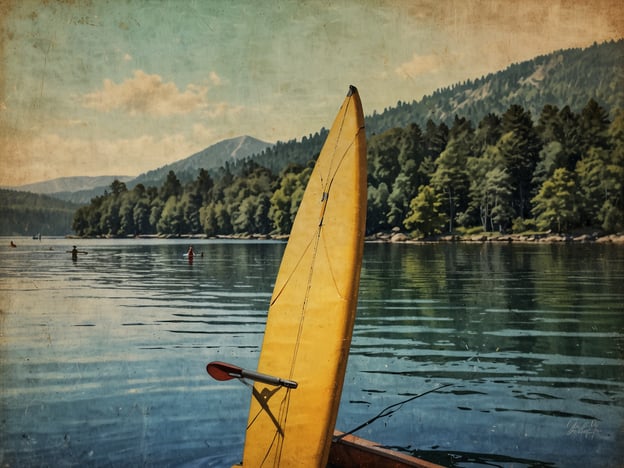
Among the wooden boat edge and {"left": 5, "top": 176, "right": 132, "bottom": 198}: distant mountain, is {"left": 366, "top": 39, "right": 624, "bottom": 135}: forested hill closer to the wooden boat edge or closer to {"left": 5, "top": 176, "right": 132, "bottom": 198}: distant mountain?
{"left": 5, "top": 176, "right": 132, "bottom": 198}: distant mountain

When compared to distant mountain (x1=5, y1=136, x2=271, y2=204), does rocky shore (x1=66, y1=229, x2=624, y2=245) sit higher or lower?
lower

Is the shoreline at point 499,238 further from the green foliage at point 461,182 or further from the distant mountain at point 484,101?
the distant mountain at point 484,101

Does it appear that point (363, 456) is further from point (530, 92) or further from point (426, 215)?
point (530, 92)

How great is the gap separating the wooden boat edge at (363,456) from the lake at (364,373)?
4.13 feet

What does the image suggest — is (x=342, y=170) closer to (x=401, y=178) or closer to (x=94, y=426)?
(x=94, y=426)

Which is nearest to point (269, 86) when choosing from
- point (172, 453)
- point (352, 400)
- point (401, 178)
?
point (352, 400)

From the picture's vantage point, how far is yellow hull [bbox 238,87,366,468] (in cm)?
489

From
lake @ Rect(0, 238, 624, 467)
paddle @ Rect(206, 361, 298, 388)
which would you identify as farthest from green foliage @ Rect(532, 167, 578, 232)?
paddle @ Rect(206, 361, 298, 388)

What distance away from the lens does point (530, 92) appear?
344 feet

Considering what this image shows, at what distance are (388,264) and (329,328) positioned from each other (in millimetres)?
26469

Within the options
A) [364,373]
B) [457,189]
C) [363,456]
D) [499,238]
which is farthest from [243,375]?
[457,189]

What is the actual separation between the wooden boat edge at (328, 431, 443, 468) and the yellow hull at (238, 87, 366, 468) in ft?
1.91
